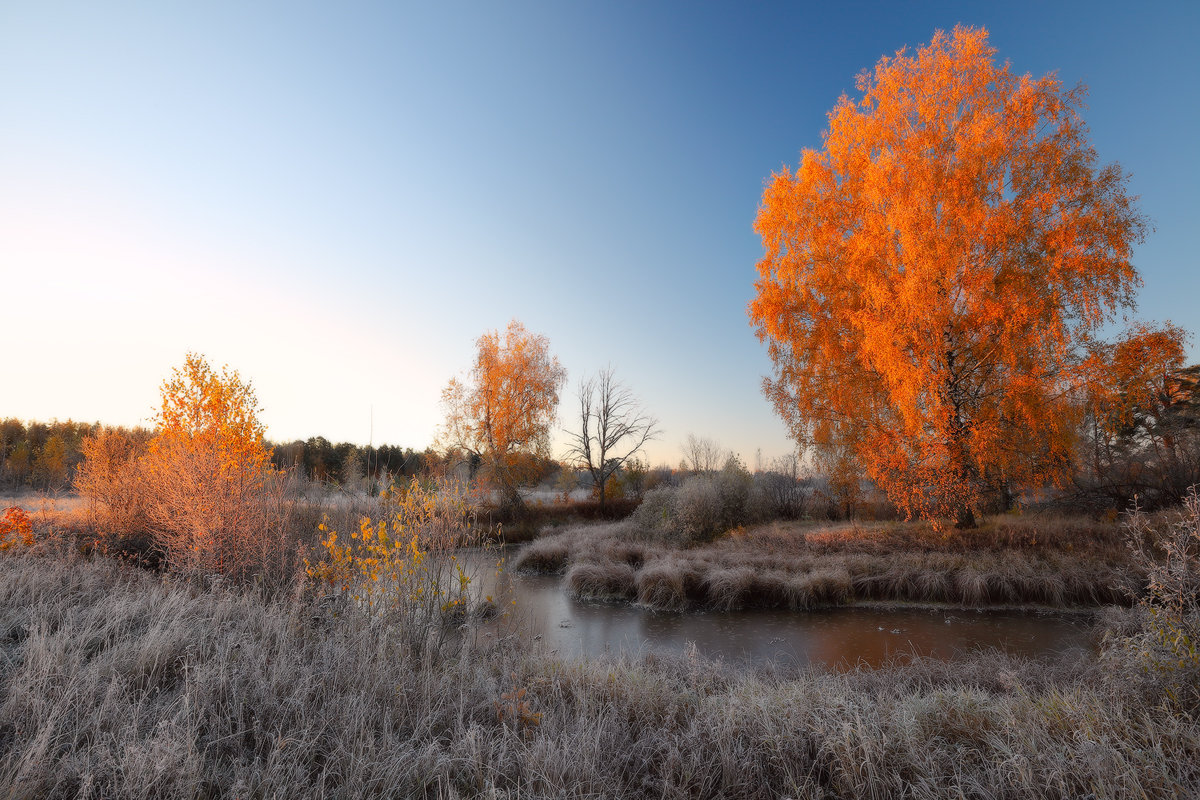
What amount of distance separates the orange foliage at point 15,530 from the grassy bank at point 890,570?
34.6 ft

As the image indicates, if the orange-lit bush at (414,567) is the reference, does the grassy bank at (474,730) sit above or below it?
below

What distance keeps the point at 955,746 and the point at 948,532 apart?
11586 mm

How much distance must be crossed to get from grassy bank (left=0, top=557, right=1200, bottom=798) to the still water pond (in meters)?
3.58

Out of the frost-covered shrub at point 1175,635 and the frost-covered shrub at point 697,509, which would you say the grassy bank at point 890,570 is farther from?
the frost-covered shrub at point 1175,635

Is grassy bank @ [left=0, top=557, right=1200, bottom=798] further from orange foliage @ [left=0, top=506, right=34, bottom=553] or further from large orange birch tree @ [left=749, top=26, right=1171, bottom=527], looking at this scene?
large orange birch tree @ [left=749, top=26, right=1171, bottom=527]

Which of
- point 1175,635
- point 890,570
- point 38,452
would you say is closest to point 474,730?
point 1175,635

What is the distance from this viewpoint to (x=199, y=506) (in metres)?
6.94

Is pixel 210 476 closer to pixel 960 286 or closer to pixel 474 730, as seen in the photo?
pixel 474 730

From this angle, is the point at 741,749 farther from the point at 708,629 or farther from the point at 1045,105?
the point at 1045,105

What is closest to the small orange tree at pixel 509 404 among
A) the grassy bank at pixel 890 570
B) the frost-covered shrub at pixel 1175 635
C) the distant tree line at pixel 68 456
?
the distant tree line at pixel 68 456

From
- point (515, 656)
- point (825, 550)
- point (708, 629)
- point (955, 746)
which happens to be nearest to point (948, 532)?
point (825, 550)

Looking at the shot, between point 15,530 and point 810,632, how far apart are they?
13932mm

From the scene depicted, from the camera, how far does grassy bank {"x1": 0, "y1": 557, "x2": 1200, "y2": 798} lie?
2682 mm

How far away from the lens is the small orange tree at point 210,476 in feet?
23.0
